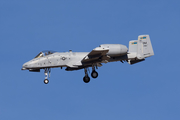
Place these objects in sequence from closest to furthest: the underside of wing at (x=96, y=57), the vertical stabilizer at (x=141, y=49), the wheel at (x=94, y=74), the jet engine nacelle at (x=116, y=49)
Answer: the underside of wing at (x=96, y=57) → the jet engine nacelle at (x=116, y=49) → the wheel at (x=94, y=74) → the vertical stabilizer at (x=141, y=49)

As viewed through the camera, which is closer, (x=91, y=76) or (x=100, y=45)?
(x=100, y=45)

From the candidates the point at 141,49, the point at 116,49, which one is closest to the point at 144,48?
the point at 141,49

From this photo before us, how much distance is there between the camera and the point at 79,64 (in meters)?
41.1

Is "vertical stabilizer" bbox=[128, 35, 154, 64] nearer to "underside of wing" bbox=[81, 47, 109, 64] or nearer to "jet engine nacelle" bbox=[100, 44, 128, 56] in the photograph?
"jet engine nacelle" bbox=[100, 44, 128, 56]

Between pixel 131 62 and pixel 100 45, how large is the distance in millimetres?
6025

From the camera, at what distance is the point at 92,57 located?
132ft

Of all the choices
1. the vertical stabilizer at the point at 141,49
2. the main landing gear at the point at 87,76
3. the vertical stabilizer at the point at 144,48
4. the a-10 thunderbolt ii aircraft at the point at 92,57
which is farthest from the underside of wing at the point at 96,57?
the vertical stabilizer at the point at 144,48

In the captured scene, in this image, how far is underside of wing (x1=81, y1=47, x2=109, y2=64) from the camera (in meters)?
39.2

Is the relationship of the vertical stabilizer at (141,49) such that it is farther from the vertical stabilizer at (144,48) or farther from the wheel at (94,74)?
the wheel at (94,74)

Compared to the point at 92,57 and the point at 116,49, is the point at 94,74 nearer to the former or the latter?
the point at 92,57

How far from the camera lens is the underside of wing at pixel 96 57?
128 feet

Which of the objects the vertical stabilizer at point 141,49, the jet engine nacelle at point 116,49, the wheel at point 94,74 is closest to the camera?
the jet engine nacelle at point 116,49

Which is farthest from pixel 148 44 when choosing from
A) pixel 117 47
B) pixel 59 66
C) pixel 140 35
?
pixel 59 66

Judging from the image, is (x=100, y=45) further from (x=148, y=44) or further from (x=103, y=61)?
(x=148, y=44)
